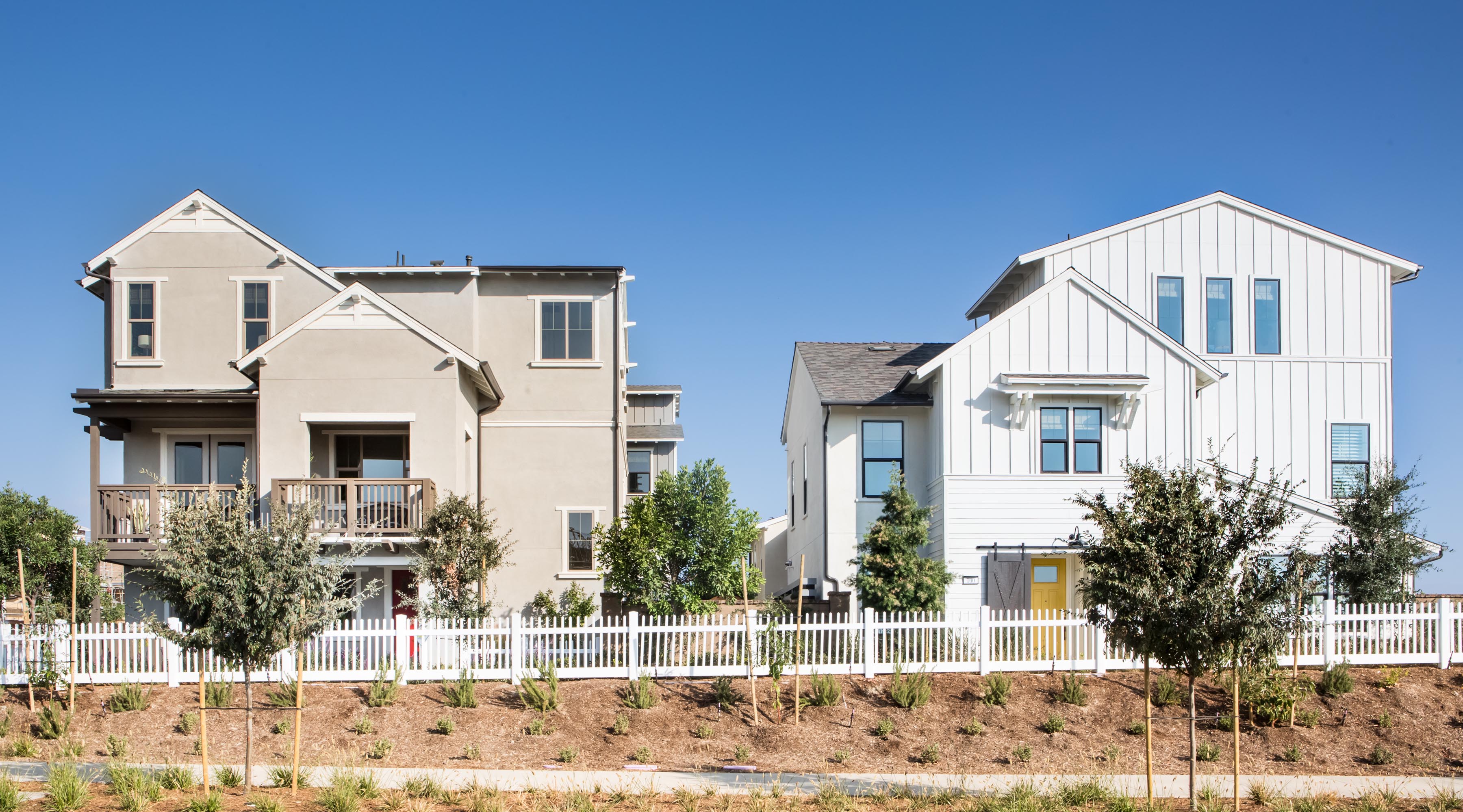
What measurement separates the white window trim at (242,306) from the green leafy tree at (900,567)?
1415 centimetres

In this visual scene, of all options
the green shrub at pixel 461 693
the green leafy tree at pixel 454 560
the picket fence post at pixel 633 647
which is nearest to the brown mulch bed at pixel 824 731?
the green shrub at pixel 461 693

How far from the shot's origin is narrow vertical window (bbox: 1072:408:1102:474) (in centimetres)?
2484

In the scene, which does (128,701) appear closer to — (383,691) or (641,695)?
(383,691)

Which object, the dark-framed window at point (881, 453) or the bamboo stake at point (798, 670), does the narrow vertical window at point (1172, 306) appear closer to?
the dark-framed window at point (881, 453)

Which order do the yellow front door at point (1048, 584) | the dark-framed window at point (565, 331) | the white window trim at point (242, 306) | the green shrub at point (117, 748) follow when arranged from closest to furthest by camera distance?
the green shrub at point (117, 748) → the yellow front door at point (1048, 584) → the white window trim at point (242, 306) → the dark-framed window at point (565, 331)

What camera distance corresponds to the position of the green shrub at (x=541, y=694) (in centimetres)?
1884

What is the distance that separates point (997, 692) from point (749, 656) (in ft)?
13.1

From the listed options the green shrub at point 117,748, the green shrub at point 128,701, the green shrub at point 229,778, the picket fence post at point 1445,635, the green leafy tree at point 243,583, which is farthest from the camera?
the picket fence post at point 1445,635

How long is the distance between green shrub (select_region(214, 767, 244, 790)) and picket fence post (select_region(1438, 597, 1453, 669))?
1916cm

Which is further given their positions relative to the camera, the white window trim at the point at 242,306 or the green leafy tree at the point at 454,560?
the white window trim at the point at 242,306

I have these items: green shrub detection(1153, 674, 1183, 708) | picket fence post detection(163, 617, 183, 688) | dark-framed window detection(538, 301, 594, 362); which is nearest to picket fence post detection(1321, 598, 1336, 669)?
green shrub detection(1153, 674, 1183, 708)

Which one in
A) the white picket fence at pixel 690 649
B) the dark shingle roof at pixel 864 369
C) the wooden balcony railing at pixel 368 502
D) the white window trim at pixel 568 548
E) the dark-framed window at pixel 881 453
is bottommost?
the white picket fence at pixel 690 649

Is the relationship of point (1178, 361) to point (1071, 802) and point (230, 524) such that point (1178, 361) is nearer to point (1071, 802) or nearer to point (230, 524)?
point (1071, 802)

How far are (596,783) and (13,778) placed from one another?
7319 mm
